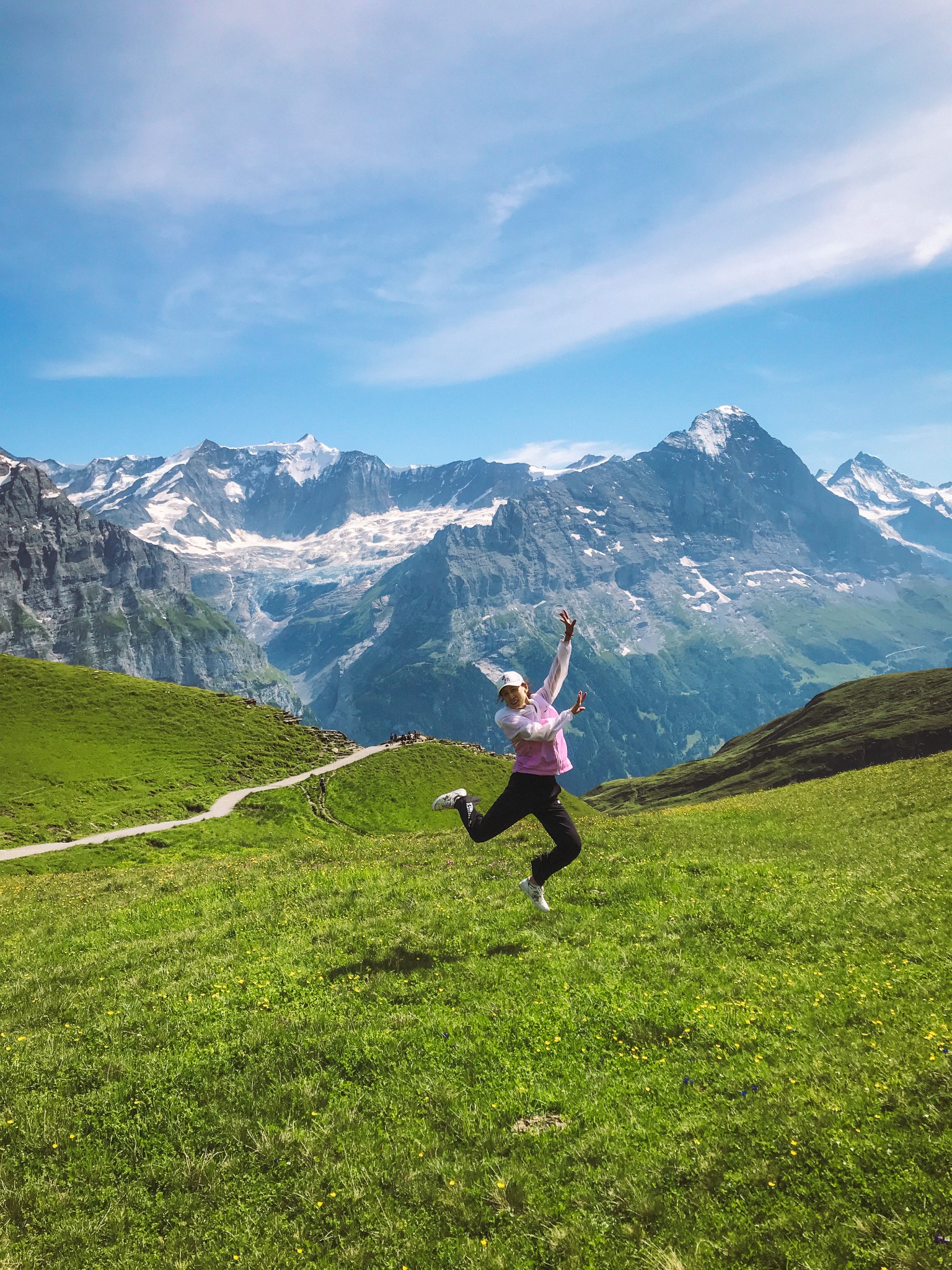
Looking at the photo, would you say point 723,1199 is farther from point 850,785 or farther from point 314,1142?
point 850,785

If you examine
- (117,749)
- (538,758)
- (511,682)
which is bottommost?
(538,758)

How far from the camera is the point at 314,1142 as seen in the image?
9.68m

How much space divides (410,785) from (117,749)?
34.0 metres

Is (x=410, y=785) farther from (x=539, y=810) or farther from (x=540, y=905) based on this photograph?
(x=539, y=810)

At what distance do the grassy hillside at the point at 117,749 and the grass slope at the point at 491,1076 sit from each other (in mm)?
46709

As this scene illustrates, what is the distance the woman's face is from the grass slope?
18.7 ft

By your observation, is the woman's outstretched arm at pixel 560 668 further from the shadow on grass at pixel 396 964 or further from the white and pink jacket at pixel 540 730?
the shadow on grass at pixel 396 964

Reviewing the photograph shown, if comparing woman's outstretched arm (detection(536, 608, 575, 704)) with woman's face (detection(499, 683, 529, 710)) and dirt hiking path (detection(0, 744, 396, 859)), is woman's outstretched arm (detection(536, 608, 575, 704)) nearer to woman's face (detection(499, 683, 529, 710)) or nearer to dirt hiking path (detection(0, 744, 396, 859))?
woman's face (detection(499, 683, 529, 710))

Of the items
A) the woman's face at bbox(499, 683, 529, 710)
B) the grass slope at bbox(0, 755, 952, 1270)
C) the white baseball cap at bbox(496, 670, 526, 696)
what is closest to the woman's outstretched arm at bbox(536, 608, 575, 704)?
the woman's face at bbox(499, 683, 529, 710)

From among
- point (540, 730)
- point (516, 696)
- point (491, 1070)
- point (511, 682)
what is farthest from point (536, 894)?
point (491, 1070)

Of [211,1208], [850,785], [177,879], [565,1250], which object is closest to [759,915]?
[565,1250]

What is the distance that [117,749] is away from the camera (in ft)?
253

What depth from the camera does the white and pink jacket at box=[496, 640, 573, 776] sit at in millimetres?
15163

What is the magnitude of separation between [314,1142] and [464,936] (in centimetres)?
725
